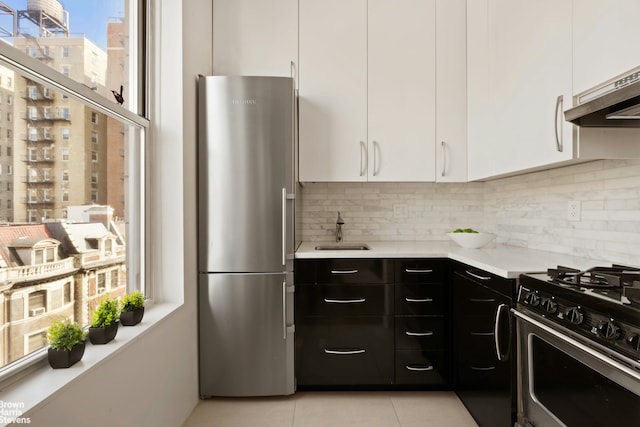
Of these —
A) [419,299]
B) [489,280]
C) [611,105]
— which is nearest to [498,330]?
[489,280]

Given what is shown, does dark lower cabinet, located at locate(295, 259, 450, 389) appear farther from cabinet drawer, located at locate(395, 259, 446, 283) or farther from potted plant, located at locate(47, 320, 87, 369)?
potted plant, located at locate(47, 320, 87, 369)

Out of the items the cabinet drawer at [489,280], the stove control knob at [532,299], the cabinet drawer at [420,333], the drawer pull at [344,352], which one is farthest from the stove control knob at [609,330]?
the drawer pull at [344,352]

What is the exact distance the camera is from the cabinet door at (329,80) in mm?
2789

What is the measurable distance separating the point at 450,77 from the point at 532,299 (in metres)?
1.81

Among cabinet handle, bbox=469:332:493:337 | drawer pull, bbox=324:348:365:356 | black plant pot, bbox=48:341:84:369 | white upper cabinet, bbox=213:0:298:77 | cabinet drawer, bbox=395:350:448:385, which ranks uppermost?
white upper cabinet, bbox=213:0:298:77

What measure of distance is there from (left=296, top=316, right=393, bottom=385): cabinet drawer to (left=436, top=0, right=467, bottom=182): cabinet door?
1259mm

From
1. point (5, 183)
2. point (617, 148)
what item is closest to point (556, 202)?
point (617, 148)

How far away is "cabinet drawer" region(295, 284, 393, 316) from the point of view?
2533 mm

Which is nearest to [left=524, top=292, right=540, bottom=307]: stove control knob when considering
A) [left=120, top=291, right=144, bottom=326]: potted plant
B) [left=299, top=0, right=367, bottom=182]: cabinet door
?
[left=299, top=0, right=367, bottom=182]: cabinet door

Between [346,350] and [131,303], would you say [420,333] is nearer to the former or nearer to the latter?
[346,350]

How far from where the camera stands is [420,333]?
2531mm

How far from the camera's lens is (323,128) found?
2.79m

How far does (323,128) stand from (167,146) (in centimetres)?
106

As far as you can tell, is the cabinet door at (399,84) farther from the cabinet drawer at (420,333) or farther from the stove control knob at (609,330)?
the stove control knob at (609,330)
